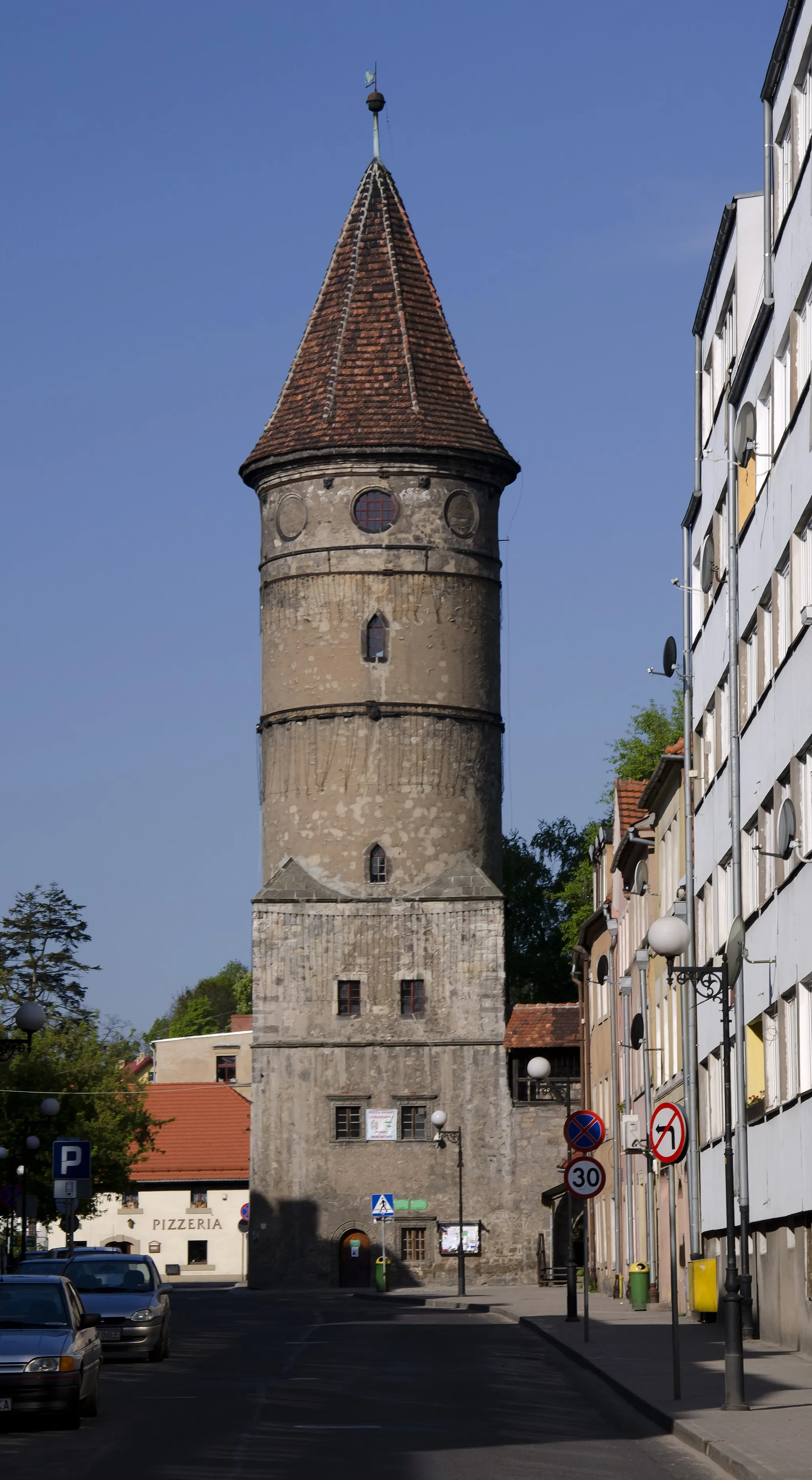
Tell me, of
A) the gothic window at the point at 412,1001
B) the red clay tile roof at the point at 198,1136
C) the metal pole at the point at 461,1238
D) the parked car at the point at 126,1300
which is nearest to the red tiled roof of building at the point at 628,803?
the metal pole at the point at 461,1238

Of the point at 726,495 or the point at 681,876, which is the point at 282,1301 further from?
the point at 726,495

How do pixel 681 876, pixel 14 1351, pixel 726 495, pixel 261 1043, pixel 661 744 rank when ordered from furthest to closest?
pixel 661 744, pixel 261 1043, pixel 681 876, pixel 726 495, pixel 14 1351

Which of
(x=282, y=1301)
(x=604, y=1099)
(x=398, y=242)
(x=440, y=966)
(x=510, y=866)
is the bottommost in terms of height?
(x=282, y=1301)

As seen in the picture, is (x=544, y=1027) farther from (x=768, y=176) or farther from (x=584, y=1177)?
(x=768, y=176)

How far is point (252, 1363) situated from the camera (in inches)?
1054

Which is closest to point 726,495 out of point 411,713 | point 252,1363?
point 252,1363

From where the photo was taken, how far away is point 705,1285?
99.7 feet

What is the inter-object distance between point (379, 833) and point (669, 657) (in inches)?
1096

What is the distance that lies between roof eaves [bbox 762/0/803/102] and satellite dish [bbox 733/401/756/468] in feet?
12.9

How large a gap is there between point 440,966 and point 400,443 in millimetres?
15086

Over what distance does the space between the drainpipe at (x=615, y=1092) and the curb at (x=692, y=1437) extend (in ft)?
84.2

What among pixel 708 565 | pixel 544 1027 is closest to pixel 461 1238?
pixel 544 1027

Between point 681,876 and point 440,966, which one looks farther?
point 440,966

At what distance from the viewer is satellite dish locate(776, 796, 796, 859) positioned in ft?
84.5
